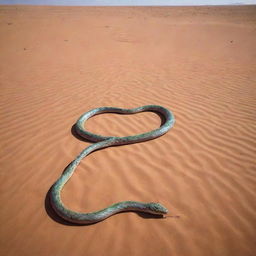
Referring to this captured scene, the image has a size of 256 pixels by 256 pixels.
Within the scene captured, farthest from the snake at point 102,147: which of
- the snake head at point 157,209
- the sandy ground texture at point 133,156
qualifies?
the sandy ground texture at point 133,156

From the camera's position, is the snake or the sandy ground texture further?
the snake

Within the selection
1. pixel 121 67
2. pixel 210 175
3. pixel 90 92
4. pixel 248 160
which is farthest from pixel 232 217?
pixel 121 67

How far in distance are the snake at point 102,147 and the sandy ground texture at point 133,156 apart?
0.12 metres

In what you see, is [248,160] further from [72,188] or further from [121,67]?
[121,67]

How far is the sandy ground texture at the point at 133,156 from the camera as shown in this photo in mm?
2947

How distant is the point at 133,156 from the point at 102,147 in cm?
76

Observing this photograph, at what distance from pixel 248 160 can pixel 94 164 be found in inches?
122

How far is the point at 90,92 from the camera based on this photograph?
723 centimetres

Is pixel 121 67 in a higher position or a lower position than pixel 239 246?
higher

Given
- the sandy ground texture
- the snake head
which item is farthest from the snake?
the sandy ground texture

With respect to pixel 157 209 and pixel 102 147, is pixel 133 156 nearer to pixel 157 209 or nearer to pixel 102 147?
pixel 102 147

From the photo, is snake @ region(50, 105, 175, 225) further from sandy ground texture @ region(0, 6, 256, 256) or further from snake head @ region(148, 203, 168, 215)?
sandy ground texture @ region(0, 6, 256, 256)

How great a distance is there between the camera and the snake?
313cm

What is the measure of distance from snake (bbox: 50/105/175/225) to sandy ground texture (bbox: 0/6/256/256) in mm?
120
